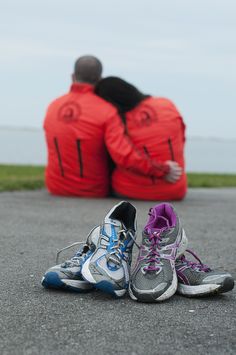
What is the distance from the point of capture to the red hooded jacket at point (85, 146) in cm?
769

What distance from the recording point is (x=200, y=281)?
316 centimetres

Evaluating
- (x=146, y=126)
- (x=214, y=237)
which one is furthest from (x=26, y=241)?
(x=146, y=126)

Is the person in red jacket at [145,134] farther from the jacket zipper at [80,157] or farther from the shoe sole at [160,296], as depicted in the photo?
the shoe sole at [160,296]

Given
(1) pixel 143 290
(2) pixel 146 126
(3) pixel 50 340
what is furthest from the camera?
(2) pixel 146 126

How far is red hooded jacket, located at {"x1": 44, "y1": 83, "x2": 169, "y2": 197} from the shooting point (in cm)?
769

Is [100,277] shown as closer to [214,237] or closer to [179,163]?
[214,237]

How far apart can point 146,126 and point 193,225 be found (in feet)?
6.89

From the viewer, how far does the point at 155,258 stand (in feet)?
10.4

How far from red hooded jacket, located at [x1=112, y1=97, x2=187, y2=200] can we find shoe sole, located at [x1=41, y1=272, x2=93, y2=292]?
4763 millimetres

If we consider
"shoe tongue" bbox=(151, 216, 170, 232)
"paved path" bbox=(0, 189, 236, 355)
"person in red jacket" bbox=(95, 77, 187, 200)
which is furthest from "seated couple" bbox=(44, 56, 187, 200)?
"shoe tongue" bbox=(151, 216, 170, 232)

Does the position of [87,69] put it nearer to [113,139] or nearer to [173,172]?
[113,139]

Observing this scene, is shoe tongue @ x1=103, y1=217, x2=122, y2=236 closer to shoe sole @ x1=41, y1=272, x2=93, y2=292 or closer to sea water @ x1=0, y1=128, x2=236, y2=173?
shoe sole @ x1=41, y1=272, x2=93, y2=292

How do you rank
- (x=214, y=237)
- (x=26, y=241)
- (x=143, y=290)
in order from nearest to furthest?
(x=143, y=290) < (x=26, y=241) < (x=214, y=237)

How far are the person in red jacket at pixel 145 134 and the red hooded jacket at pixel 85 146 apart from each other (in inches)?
5.2
